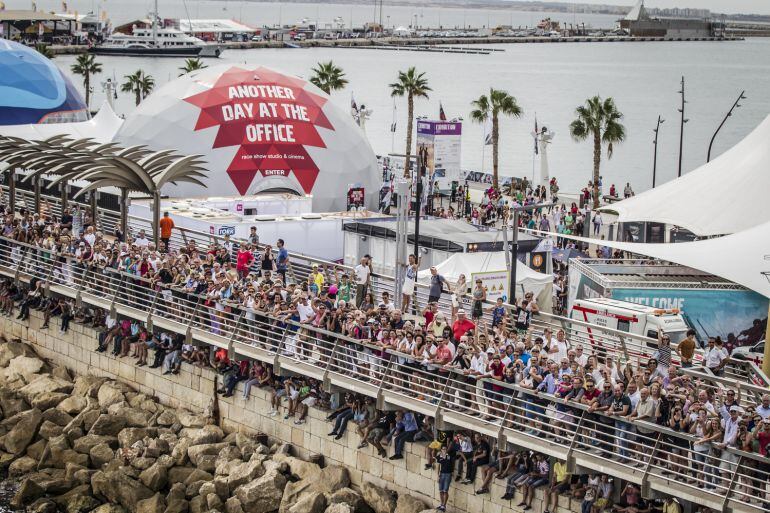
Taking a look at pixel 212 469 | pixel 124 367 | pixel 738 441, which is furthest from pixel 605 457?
pixel 124 367

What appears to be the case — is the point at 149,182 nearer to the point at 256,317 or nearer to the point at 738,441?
the point at 256,317

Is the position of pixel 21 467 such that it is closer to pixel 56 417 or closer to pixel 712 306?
pixel 56 417

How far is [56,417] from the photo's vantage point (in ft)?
79.8

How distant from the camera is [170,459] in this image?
72.0ft

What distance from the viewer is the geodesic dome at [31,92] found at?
48.2 meters

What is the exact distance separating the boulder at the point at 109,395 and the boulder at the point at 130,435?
5.14 ft

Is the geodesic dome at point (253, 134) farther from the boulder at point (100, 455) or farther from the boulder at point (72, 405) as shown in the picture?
the boulder at point (100, 455)

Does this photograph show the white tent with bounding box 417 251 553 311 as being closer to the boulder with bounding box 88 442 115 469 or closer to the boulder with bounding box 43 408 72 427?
the boulder with bounding box 88 442 115 469

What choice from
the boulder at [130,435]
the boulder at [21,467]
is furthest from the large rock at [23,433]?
the boulder at [130,435]

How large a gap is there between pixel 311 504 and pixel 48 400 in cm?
811

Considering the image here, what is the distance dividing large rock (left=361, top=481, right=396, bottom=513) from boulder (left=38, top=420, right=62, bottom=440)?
7279 millimetres

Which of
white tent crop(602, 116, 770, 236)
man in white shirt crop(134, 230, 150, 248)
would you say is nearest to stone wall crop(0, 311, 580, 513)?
man in white shirt crop(134, 230, 150, 248)

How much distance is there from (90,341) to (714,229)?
45.9 feet

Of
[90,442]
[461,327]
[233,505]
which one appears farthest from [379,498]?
[90,442]
